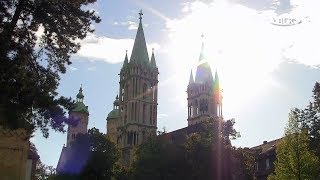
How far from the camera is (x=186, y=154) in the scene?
2040 inches

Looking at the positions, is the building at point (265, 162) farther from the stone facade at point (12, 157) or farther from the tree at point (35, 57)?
the tree at point (35, 57)

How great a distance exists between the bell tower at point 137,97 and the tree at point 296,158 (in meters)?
69.4

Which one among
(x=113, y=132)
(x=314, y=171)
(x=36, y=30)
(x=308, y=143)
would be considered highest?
(x=113, y=132)

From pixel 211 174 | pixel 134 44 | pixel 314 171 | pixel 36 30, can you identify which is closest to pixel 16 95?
pixel 36 30

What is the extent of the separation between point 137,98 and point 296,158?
3040 inches

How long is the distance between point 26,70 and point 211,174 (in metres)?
30.1

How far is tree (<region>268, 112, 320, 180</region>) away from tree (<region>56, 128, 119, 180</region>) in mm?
29061

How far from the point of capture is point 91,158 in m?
63.7

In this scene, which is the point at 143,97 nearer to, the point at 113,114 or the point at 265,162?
the point at 113,114

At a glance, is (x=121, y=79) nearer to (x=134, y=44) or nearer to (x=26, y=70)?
(x=134, y=44)

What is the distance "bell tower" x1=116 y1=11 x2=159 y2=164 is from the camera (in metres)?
110

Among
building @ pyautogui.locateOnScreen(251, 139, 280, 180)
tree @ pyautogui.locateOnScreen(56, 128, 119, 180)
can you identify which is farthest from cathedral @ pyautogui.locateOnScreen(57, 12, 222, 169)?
building @ pyautogui.locateOnScreen(251, 139, 280, 180)

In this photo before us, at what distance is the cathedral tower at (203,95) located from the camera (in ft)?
410

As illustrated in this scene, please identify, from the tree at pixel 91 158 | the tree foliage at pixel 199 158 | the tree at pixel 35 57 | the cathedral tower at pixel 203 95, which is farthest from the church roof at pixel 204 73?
the tree at pixel 35 57
